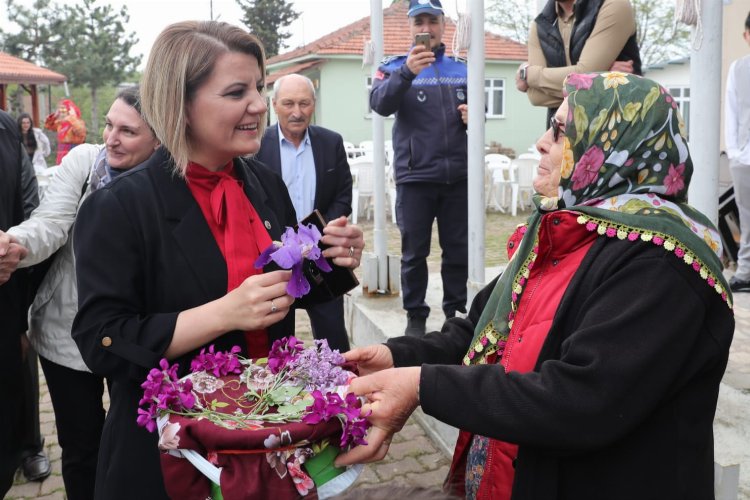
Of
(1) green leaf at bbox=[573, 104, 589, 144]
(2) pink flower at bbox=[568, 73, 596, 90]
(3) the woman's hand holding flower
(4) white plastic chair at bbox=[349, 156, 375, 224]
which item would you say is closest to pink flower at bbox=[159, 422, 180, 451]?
(3) the woman's hand holding flower

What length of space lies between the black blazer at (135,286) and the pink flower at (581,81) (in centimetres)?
110

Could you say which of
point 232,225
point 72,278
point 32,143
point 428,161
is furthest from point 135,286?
point 32,143

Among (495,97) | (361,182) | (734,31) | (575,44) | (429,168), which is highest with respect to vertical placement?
(495,97)

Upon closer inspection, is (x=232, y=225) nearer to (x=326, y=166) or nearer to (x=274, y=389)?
(x=274, y=389)

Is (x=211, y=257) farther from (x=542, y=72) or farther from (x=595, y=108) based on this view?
(x=542, y=72)

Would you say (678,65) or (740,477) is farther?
(678,65)

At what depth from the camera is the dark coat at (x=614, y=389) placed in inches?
65.1

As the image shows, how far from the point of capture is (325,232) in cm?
224

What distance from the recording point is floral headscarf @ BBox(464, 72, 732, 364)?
1.76 metres

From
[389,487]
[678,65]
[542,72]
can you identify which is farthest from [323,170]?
[678,65]

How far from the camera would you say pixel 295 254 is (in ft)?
6.22

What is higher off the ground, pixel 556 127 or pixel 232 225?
pixel 556 127

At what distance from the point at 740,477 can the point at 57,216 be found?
10.4 feet

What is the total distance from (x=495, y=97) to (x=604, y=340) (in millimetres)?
29162
